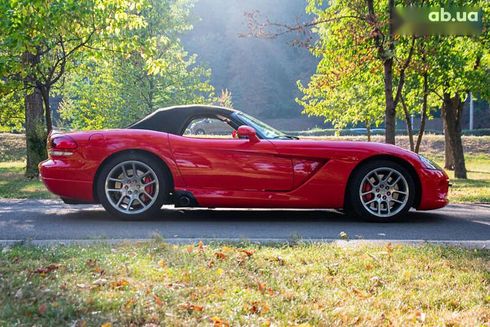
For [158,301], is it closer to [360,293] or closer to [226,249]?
[360,293]

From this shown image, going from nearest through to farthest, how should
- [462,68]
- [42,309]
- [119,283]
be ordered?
[42,309] < [119,283] < [462,68]

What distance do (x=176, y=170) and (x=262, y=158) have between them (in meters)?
0.97

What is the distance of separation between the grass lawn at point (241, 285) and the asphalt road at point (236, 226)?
2.67ft

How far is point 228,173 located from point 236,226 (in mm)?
618

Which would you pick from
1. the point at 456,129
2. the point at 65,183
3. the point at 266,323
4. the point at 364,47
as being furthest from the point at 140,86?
the point at 266,323

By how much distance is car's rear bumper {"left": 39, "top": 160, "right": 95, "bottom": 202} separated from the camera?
607 cm

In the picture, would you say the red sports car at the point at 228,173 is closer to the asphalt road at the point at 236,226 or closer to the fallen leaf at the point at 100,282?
the asphalt road at the point at 236,226

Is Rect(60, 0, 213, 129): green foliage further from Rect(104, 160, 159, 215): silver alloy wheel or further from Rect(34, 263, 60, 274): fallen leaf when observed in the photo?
Rect(34, 263, 60, 274): fallen leaf

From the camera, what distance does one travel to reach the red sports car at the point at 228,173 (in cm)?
602

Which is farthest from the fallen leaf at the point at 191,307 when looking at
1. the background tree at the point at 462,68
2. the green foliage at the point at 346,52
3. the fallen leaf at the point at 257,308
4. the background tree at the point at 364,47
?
the background tree at the point at 462,68

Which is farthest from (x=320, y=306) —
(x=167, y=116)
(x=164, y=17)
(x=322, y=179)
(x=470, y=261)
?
(x=164, y=17)

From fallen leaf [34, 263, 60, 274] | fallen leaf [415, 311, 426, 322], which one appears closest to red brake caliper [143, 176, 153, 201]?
fallen leaf [34, 263, 60, 274]

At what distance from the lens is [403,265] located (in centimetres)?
369

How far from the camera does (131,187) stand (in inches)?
239
